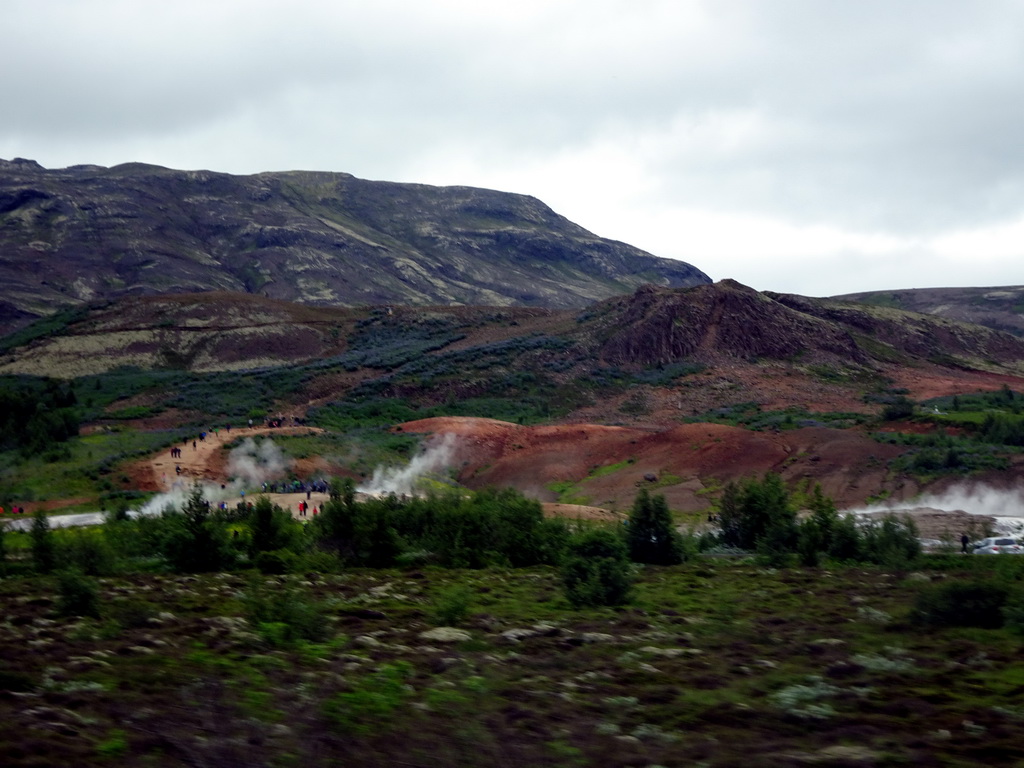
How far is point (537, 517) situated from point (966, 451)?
2705 cm

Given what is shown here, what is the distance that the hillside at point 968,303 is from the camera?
130250 mm

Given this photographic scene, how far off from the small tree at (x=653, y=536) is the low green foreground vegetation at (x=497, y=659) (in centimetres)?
125

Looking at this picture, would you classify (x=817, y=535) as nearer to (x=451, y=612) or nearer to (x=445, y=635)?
(x=451, y=612)

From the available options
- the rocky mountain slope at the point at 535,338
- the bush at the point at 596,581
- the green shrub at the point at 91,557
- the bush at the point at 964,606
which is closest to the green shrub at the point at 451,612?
the bush at the point at 596,581

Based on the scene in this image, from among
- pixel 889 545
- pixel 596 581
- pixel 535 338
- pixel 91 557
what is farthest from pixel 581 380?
pixel 596 581

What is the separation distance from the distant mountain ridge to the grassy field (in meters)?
116

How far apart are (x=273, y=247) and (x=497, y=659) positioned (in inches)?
5925

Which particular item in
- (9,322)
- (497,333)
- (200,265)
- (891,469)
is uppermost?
(200,265)

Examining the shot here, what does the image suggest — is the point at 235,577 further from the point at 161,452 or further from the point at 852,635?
the point at 161,452

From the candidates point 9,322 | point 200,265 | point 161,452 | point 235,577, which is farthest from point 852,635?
point 200,265

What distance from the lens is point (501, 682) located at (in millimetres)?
8398

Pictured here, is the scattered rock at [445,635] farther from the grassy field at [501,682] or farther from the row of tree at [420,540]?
the row of tree at [420,540]

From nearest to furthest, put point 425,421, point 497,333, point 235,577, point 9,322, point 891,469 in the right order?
point 235,577
point 891,469
point 425,421
point 497,333
point 9,322

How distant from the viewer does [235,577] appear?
15.8 metres
